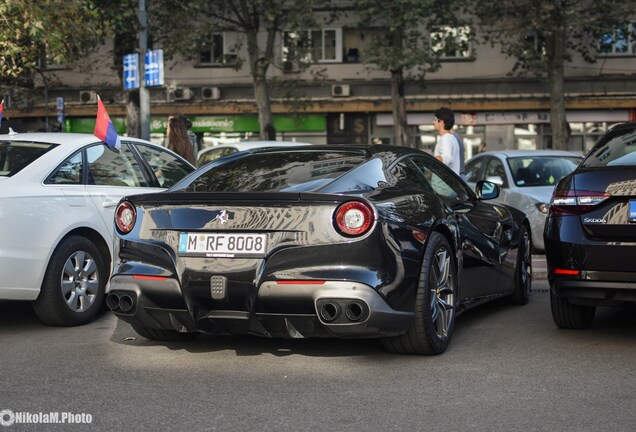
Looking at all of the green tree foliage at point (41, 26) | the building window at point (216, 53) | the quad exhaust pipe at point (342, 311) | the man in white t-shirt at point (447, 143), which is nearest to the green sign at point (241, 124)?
the building window at point (216, 53)

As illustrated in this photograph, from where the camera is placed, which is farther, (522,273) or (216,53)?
(216,53)

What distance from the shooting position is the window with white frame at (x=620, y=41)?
3180 cm

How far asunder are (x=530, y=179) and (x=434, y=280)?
7.74 metres

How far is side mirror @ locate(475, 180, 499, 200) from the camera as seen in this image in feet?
25.2

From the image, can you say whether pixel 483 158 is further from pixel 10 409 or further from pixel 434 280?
pixel 10 409

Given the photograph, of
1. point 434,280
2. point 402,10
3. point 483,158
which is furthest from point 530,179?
point 402,10

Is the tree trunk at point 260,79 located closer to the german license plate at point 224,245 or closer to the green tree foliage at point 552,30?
the green tree foliage at point 552,30

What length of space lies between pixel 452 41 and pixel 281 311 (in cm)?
2788

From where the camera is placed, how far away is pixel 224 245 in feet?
17.8

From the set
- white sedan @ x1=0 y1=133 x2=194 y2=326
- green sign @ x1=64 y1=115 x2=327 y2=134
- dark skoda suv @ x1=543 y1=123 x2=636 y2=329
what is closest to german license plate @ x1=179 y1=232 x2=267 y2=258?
white sedan @ x1=0 y1=133 x2=194 y2=326

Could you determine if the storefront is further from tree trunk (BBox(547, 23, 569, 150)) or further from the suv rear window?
the suv rear window

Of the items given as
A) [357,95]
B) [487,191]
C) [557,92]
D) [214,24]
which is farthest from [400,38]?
[487,191]

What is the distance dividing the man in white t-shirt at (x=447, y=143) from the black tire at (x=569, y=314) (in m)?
4.19

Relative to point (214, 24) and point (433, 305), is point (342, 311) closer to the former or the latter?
point (433, 305)
